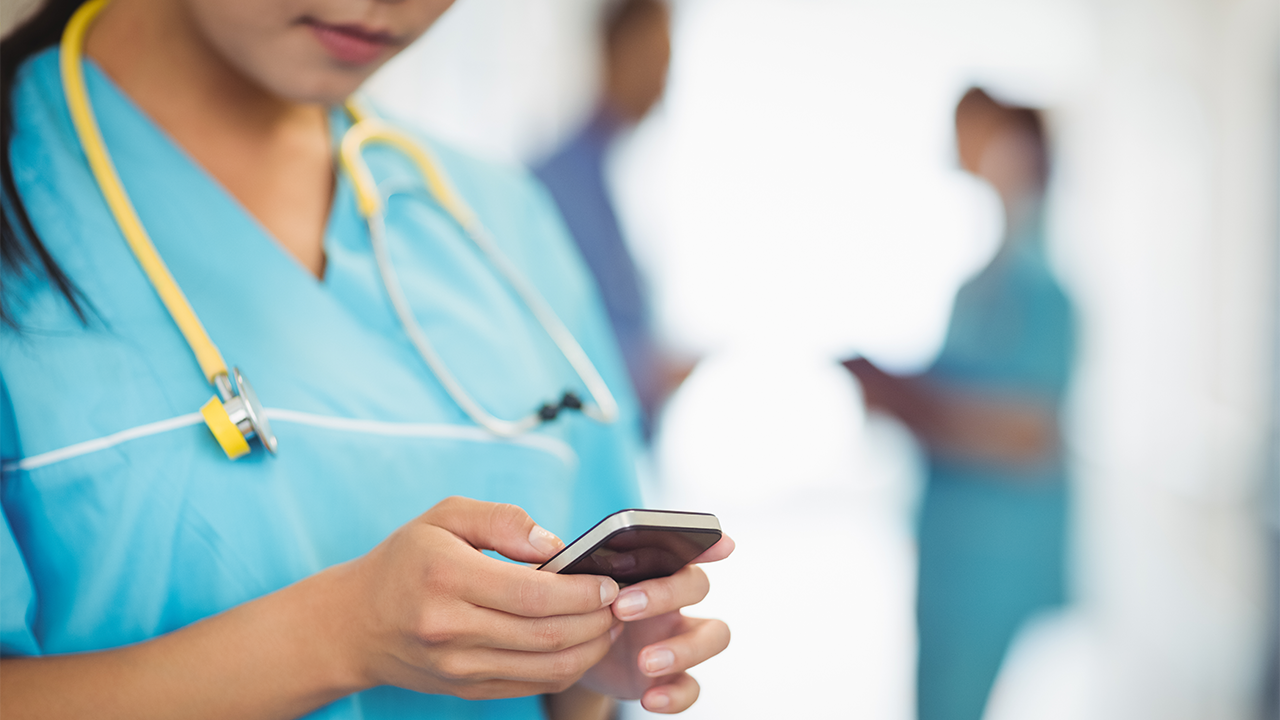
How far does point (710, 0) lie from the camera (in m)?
3.58

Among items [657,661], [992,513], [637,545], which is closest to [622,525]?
[637,545]

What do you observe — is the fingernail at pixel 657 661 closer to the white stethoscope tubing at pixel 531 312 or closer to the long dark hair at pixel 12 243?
the white stethoscope tubing at pixel 531 312

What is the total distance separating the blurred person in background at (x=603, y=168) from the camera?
1568 mm

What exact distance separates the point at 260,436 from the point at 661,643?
28 cm

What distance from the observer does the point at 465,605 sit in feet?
1.53

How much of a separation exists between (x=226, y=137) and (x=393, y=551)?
366 mm

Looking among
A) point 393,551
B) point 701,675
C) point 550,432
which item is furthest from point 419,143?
point 701,675

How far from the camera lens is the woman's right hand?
0.46 meters

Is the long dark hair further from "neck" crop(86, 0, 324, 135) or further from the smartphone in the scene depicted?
the smartphone

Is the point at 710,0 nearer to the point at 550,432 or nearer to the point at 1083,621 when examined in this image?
the point at 1083,621

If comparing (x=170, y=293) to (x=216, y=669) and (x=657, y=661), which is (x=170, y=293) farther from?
(x=657, y=661)

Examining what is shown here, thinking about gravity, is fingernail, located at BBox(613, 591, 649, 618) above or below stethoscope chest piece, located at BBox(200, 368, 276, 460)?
below

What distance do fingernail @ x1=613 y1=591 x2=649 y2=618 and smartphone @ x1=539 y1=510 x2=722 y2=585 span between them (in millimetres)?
13

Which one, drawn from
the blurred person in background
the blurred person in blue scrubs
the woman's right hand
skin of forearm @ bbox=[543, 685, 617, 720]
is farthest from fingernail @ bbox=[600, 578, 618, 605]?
the blurred person in blue scrubs
